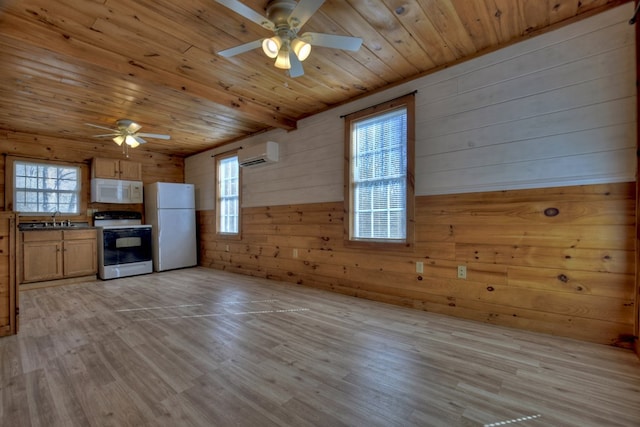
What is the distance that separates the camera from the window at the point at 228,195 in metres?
5.40

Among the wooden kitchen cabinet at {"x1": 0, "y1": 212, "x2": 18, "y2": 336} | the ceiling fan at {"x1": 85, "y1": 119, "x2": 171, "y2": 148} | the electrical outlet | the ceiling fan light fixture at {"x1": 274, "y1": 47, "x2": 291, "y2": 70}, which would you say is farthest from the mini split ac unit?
the electrical outlet

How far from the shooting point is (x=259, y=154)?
4520 millimetres

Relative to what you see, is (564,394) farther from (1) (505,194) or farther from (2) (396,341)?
(1) (505,194)

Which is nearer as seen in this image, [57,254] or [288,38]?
[288,38]

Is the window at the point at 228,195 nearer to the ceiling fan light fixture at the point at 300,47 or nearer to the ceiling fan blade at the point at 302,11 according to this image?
the ceiling fan light fixture at the point at 300,47

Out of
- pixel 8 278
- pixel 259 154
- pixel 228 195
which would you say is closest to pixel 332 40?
pixel 259 154

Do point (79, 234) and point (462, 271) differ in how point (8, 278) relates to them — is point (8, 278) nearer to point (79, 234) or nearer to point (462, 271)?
point (79, 234)

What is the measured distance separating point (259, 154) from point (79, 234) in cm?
337

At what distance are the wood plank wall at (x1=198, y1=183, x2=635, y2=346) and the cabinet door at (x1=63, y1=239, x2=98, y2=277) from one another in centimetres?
424

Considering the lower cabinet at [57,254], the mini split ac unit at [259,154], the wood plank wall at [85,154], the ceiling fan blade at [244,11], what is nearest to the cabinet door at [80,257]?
the lower cabinet at [57,254]

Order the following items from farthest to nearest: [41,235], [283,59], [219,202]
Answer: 1. [219,202]
2. [41,235]
3. [283,59]

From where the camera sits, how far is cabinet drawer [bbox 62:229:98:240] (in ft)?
15.2

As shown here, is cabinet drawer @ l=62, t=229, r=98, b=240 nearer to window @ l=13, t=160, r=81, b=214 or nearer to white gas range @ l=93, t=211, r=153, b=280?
white gas range @ l=93, t=211, r=153, b=280

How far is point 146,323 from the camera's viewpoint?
2.73m
